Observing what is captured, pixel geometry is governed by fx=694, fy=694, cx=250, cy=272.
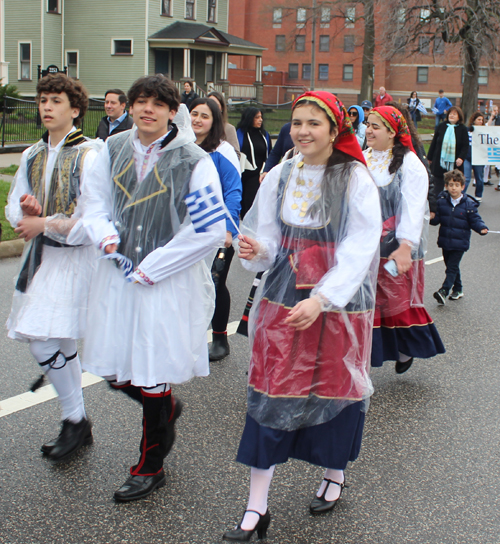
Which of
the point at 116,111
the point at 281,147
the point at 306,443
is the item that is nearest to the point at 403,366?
the point at 306,443

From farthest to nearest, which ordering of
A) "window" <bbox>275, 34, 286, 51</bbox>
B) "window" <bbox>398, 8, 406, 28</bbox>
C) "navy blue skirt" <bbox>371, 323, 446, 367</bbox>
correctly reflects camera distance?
"window" <bbox>275, 34, 286, 51</bbox>
"window" <bbox>398, 8, 406, 28</bbox>
"navy blue skirt" <bbox>371, 323, 446, 367</bbox>

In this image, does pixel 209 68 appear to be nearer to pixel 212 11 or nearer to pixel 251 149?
pixel 212 11

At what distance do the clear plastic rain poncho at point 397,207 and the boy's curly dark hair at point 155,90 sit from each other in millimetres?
1915

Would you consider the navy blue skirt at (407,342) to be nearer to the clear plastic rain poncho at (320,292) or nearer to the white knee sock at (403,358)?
the white knee sock at (403,358)

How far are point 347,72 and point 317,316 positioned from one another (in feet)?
200

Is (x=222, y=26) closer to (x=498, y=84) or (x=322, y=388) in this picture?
(x=498, y=84)

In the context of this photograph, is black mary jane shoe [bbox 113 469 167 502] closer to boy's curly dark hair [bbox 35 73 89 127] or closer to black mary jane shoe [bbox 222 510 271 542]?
black mary jane shoe [bbox 222 510 271 542]

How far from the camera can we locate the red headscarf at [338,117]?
288 cm

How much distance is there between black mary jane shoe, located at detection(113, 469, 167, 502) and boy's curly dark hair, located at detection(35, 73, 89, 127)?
191cm

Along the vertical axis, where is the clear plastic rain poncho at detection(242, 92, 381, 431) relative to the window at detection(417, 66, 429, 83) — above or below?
below

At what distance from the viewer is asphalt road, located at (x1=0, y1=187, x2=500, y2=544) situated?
10.0 ft

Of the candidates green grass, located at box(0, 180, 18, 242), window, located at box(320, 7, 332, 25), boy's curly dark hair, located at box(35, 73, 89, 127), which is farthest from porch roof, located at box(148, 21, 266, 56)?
boy's curly dark hair, located at box(35, 73, 89, 127)

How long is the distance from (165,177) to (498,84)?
200 ft

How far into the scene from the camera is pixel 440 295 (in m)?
6.99
